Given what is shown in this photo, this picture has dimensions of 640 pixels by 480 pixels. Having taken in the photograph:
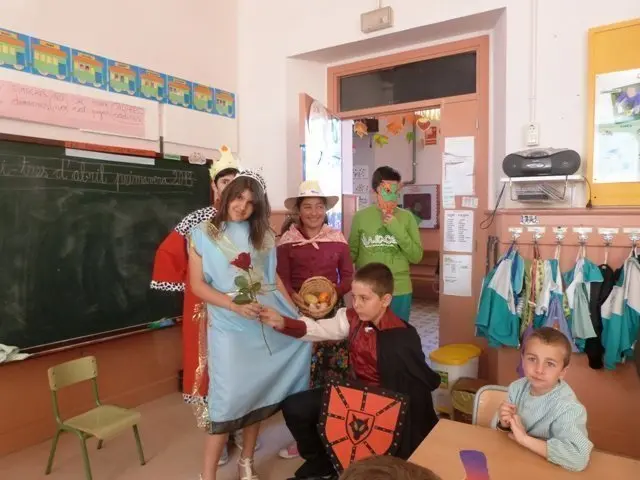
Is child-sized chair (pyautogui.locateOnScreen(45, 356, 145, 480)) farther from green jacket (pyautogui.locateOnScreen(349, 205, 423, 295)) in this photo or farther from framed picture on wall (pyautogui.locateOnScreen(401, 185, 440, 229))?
framed picture on wall (pyautogui.locateOnScreen(401, 185, 440, 229))

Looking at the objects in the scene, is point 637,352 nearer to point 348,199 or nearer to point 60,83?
point 348,199

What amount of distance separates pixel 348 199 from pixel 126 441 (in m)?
Answer: 2.66

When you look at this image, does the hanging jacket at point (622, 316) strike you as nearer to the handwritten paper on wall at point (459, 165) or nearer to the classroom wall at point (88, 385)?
the handwritten paper on wall at point (459, 165)

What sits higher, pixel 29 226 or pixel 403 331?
pixel 29 226

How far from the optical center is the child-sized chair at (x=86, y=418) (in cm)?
225

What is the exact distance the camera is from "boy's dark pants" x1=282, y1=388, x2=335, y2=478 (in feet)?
6.77

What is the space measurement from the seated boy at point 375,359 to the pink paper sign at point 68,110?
189 cm

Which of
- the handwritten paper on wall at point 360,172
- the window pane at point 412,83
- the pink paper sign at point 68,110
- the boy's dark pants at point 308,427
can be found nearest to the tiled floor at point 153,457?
the boy's dark pants at point 308,427

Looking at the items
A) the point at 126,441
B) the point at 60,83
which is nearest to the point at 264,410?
the point at 126,441

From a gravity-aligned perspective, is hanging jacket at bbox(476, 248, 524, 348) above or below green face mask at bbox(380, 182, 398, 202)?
below

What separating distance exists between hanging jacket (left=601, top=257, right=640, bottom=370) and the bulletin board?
49 centimetres

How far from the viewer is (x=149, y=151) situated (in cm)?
334

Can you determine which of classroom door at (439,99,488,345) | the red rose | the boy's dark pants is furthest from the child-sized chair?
classroom door at (439,99,488,345)

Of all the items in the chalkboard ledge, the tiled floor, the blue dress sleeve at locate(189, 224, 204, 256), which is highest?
the blue dress sleeve at locate(189, 224, 204, 256)
